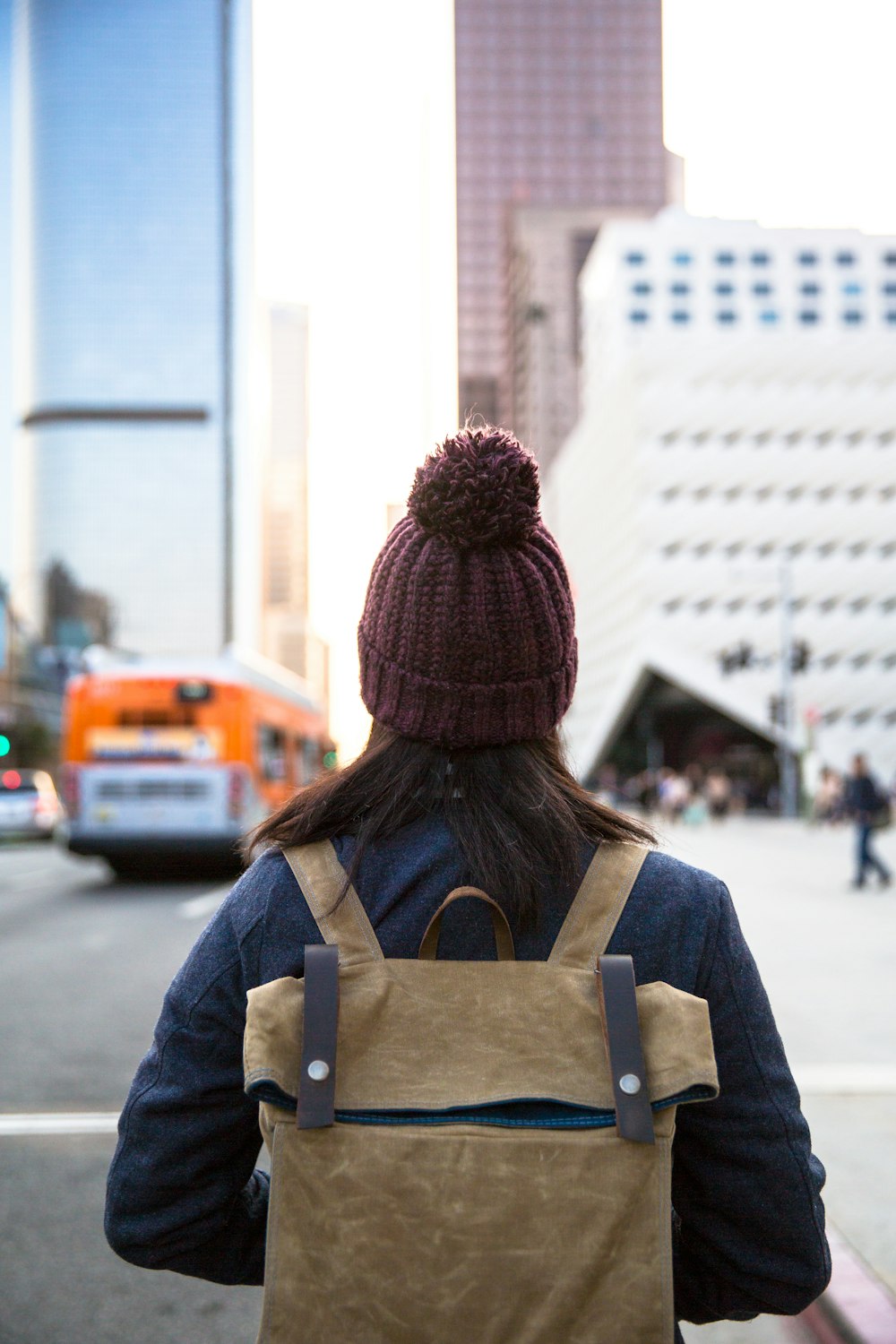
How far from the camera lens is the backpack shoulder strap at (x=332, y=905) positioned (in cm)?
131

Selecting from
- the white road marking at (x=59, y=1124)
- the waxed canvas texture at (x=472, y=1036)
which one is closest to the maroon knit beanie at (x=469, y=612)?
the waxed canvas texture at (x=472, y=1036)

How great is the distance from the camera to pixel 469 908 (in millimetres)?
1382

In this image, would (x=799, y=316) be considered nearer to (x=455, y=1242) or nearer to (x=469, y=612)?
(x=469, y=612)

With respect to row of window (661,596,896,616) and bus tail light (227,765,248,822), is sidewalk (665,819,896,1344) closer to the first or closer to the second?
bus tail light (227,765,248,822)

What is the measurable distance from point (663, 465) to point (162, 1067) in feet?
200

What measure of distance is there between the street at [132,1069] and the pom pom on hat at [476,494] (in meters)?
0.72

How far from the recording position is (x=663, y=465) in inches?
2377

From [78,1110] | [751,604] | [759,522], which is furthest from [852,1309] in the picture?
[759,522]

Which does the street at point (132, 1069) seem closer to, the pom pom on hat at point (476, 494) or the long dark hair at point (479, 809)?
the long dark hair at point (479, 809)

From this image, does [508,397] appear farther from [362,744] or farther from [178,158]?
[362,744]

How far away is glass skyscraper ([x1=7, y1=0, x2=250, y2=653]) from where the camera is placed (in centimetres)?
10444

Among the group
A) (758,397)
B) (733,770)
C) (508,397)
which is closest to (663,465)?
(758,397)

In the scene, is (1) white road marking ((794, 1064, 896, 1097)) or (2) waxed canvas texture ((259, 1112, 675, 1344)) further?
(1) white road marking ((794, 1064, 896, 1097))

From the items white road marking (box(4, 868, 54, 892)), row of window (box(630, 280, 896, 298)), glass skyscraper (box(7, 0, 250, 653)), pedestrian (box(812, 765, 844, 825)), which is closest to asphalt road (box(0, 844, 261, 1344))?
white road marking (box(4, 868, 54, 892))
